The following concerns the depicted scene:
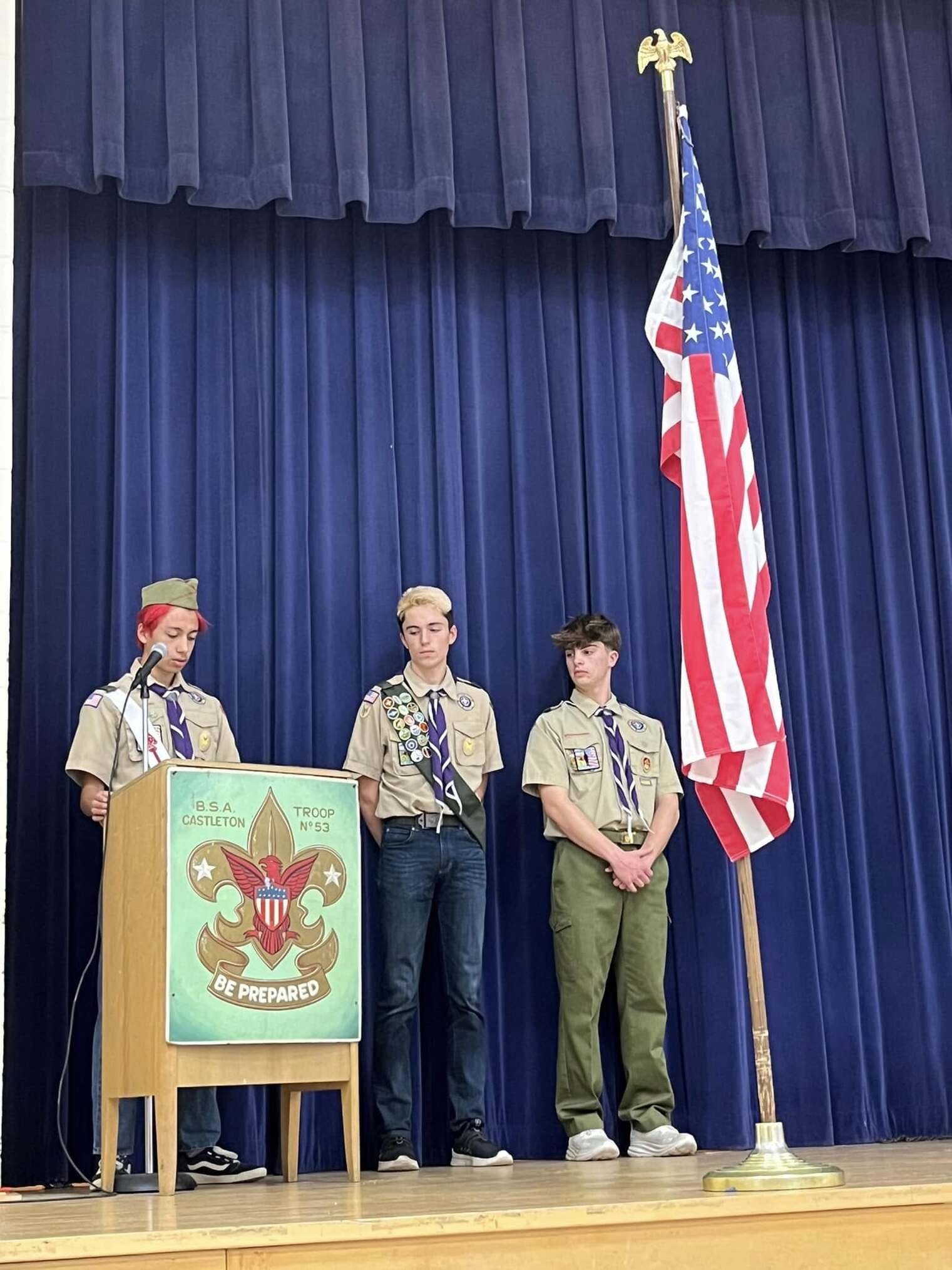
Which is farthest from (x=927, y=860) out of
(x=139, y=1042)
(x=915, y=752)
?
(x=139, y=1042)

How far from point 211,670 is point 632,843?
139 centimetres

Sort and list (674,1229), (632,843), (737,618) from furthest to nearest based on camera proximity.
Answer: (632,843) < (737,618) < (674,1229)

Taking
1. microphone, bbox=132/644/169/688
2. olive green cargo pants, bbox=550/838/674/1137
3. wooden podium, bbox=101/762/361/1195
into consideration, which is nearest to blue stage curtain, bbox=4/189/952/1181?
olive green cargo pants, bbox=550/838/674/1137

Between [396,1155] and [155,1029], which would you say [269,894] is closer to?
[155,1029]

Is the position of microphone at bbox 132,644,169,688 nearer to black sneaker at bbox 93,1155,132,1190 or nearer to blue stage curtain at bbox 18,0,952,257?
black sneaker at bbox 93,1155,132,1190

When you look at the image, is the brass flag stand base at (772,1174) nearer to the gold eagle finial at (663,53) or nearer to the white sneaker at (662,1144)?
the white sneaker at (662,1144)

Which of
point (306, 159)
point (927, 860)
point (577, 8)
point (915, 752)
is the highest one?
point (577, 8)

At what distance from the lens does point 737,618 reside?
326cm

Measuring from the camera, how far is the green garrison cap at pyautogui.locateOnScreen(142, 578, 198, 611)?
4266mm

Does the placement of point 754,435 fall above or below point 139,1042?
above

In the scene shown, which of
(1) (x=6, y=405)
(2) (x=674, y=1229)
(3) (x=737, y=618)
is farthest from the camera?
(1) (x=6, y=405)

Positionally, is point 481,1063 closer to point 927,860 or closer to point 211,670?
point 211,670

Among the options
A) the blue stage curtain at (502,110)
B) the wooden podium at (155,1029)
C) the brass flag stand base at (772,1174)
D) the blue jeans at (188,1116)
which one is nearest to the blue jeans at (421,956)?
the blue jeans at (188,1116)

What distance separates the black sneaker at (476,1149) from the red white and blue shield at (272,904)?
1220 millimetres
